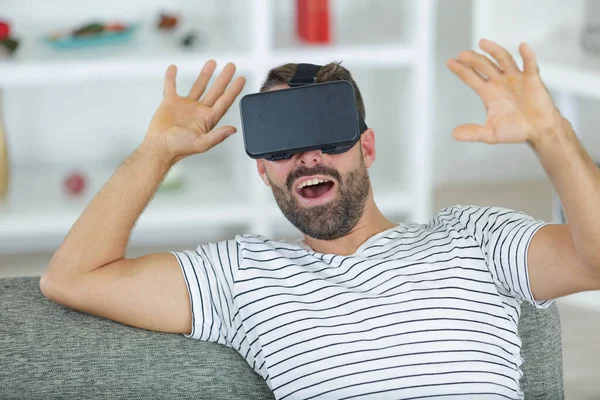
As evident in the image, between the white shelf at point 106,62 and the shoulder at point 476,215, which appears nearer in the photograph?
the shoulder at point 476,215

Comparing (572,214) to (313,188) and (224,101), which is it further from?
(224,101)

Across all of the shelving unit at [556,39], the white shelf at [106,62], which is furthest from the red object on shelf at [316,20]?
the shelving unit at [556,39]

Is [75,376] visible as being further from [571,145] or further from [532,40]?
[532,40]

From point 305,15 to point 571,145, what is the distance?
174 centimetres

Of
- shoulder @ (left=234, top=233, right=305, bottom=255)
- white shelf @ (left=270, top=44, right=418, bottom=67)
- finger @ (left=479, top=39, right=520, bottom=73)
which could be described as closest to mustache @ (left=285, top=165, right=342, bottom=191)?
shoulder @ (left=234, top=233, right=305, bottom=255)

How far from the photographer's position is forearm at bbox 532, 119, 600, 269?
132cm

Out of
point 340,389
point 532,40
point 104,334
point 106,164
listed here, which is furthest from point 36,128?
point 340,389

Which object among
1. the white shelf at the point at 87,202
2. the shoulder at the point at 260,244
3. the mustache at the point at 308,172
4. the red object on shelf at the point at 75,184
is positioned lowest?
the white shelf at the point at 87,202

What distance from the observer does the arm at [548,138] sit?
1.32 metres

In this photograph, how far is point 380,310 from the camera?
1.43 meters

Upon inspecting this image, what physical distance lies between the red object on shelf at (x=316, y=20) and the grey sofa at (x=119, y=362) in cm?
161

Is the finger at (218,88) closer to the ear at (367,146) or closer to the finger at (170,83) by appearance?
the finger at (170,83)

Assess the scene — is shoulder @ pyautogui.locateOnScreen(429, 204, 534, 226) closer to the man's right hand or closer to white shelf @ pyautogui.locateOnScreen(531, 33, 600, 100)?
the man's right hand

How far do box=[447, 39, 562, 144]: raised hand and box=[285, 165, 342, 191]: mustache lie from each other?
29cm
